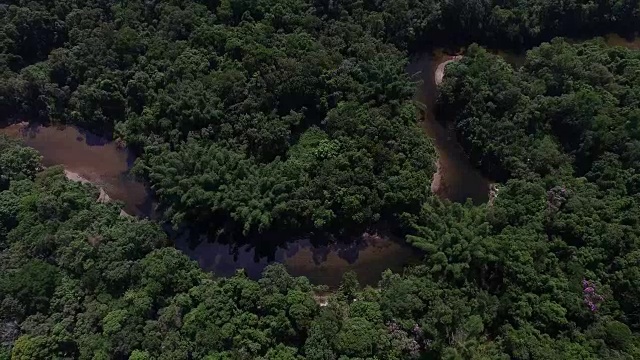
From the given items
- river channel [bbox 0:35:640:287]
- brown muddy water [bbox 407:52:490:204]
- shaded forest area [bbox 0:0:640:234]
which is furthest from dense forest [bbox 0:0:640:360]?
river channel [bbox 0:35:640:287]

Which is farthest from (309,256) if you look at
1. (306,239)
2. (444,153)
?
(444,153)

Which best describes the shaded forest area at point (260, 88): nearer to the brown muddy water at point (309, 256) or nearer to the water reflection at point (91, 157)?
the water reflection at point (91, 157)

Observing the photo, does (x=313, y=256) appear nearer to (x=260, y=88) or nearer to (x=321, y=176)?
(x=321, y=176)

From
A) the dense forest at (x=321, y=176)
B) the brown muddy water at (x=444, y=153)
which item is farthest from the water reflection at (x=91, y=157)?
the brown muddy water at (x=444, y=153)

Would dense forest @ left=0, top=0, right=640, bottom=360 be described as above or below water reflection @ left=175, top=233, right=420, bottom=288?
above

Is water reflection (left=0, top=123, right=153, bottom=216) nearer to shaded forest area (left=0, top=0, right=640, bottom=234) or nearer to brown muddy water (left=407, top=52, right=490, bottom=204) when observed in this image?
shaded forest area (left=0, top=0, right=640, bottom=234)

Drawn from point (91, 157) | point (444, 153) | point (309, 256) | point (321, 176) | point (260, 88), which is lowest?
point (309, 256)

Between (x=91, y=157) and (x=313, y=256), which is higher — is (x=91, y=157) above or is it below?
above

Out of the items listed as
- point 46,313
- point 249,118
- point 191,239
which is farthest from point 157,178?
point 46,313
